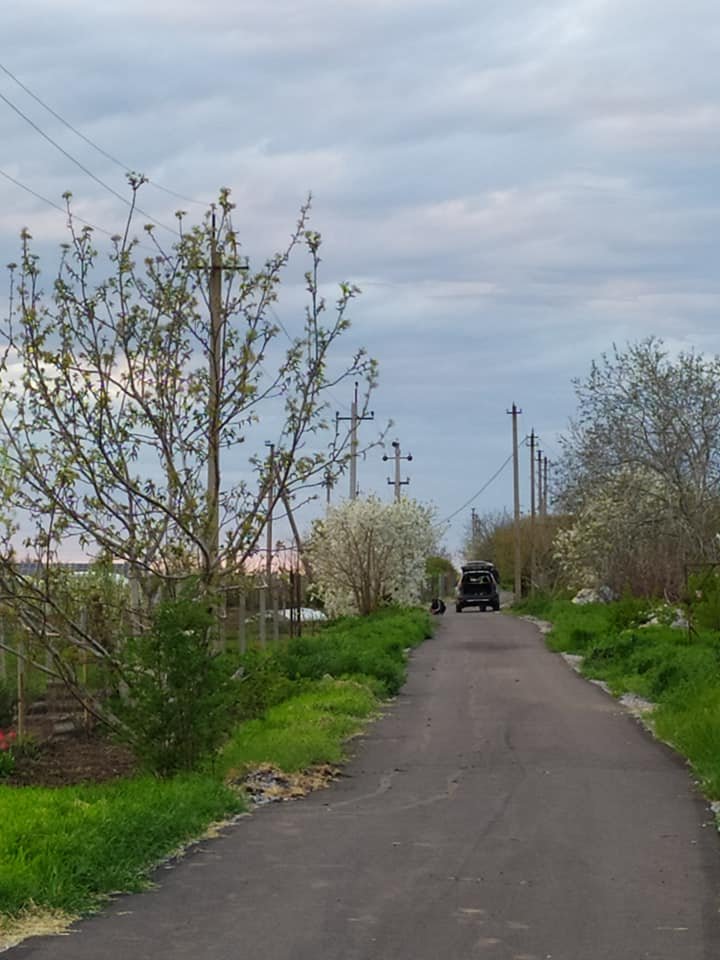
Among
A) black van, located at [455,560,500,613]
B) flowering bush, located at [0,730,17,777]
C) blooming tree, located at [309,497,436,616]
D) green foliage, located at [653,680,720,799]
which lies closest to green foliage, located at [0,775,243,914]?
flowering bush, located at [0,730,17,777]

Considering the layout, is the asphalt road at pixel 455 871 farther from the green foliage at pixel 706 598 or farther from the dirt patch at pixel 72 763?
the green foliage at pixel 706 598

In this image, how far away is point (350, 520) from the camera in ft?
167

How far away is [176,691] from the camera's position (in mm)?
13297

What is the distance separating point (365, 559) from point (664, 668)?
2742cm

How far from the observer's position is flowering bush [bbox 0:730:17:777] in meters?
15.2

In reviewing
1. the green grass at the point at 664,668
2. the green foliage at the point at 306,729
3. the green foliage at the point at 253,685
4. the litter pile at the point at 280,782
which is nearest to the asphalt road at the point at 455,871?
the litter pile at the point at 280,782

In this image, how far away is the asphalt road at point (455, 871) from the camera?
758 cm

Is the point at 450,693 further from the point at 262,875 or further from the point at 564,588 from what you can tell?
the point at 564,588

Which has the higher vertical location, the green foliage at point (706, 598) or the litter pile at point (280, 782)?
the green foliage at point (706, 598)

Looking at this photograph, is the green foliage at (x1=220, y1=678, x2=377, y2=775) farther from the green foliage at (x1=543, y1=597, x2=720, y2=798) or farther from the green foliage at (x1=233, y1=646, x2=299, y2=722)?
the green foliage at (x1=543, y1=597, x2=720, y2=798)

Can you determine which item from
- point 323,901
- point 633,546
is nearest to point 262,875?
point 323,901

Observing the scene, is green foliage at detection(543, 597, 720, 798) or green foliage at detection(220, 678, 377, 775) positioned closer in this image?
green foliage at detection(220, 678, 377, 775)

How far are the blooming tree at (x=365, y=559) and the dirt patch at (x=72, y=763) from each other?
3010 centimetres

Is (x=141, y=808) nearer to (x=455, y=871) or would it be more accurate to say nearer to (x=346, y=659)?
(x=455, y=871)
